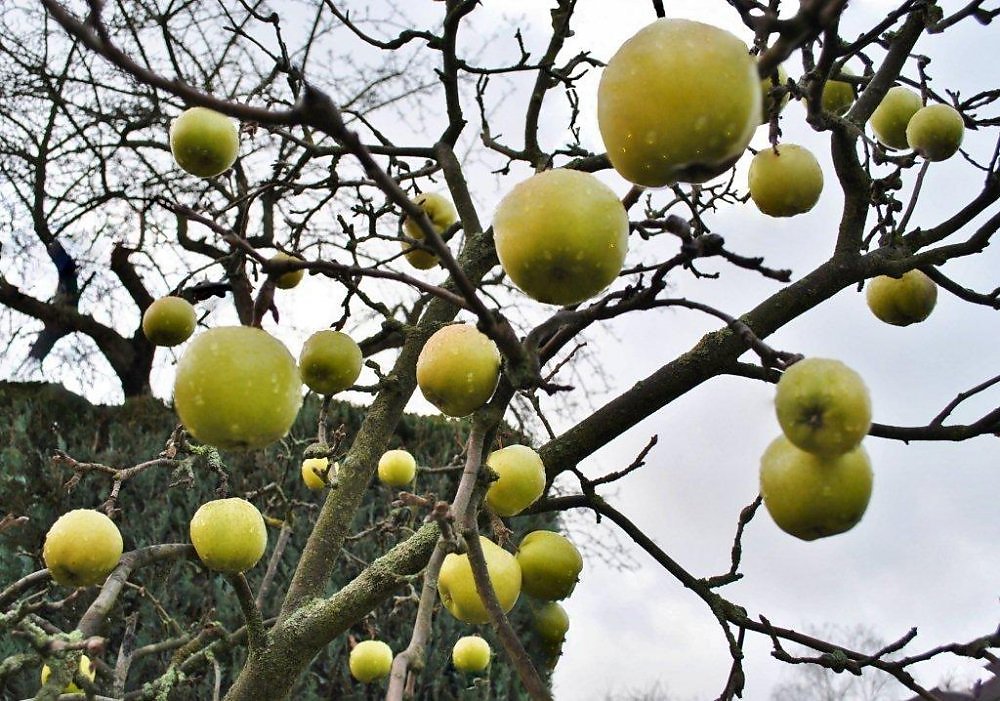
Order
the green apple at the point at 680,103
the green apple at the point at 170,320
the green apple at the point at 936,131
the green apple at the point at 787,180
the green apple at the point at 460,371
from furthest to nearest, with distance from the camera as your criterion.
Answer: the green apple at the point at 936,131 < the green apple at the point at 170,320 < the green apple at the point at 787,180 < the green apple at the point at 460,371 < the green apple at the point at 680,103

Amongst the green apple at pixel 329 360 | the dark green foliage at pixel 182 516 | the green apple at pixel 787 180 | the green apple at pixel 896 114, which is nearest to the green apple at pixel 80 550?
the green apple at pixel 329 360

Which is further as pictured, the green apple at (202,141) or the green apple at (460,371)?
the green apple at (202,141)

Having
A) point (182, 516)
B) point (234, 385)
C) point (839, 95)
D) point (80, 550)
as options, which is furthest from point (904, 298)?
point (182, 516)

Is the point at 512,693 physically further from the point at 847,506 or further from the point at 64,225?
the point at 64,225

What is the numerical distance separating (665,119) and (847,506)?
64cm

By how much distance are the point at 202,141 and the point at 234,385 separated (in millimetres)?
1251

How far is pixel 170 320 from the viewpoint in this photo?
2416mm

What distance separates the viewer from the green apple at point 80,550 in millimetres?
2285

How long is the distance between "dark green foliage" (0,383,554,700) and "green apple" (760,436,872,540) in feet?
10.2

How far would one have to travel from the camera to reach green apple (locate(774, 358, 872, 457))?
1.17m

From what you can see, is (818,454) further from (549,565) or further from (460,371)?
(549,565)

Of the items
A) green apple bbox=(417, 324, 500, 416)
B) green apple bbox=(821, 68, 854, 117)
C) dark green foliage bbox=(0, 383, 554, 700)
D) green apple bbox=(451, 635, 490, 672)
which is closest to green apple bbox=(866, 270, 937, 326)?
green apple bbox=(821, 68, 854, 117)

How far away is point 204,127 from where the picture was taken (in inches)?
90.8

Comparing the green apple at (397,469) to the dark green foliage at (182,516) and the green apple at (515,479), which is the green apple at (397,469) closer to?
the dark green foliage at (182,516)
